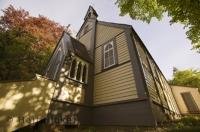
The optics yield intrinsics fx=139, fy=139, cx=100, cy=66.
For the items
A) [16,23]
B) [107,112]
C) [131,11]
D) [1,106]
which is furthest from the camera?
[16,23]

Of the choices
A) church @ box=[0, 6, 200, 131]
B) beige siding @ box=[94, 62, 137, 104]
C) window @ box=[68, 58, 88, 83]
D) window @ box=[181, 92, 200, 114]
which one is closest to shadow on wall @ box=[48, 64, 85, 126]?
church @ box=[0, 6, 200, 131]

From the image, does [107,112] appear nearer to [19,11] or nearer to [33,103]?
[33,103]

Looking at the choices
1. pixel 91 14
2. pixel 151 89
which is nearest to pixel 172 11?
pixel 151 89

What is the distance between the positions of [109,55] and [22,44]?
1246 centimetres

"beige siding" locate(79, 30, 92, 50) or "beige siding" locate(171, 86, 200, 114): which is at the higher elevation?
"beige siding" locate(79, 30, 92, 50)

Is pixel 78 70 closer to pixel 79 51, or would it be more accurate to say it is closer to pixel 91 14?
pixel 79 51

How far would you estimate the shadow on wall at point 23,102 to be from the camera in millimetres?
5405

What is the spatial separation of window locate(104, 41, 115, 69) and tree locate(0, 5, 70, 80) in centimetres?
969

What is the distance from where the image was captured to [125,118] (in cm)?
745

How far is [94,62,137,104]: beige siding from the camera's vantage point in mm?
8016

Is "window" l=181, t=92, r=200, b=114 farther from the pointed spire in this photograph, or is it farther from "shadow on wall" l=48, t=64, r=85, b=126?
"shadow on wall" l=48, t=64, r=85, b=126

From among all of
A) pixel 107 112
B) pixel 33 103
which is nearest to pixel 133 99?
pixel 107 112

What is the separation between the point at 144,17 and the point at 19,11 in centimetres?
1689

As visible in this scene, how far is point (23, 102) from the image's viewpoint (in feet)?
20.2
